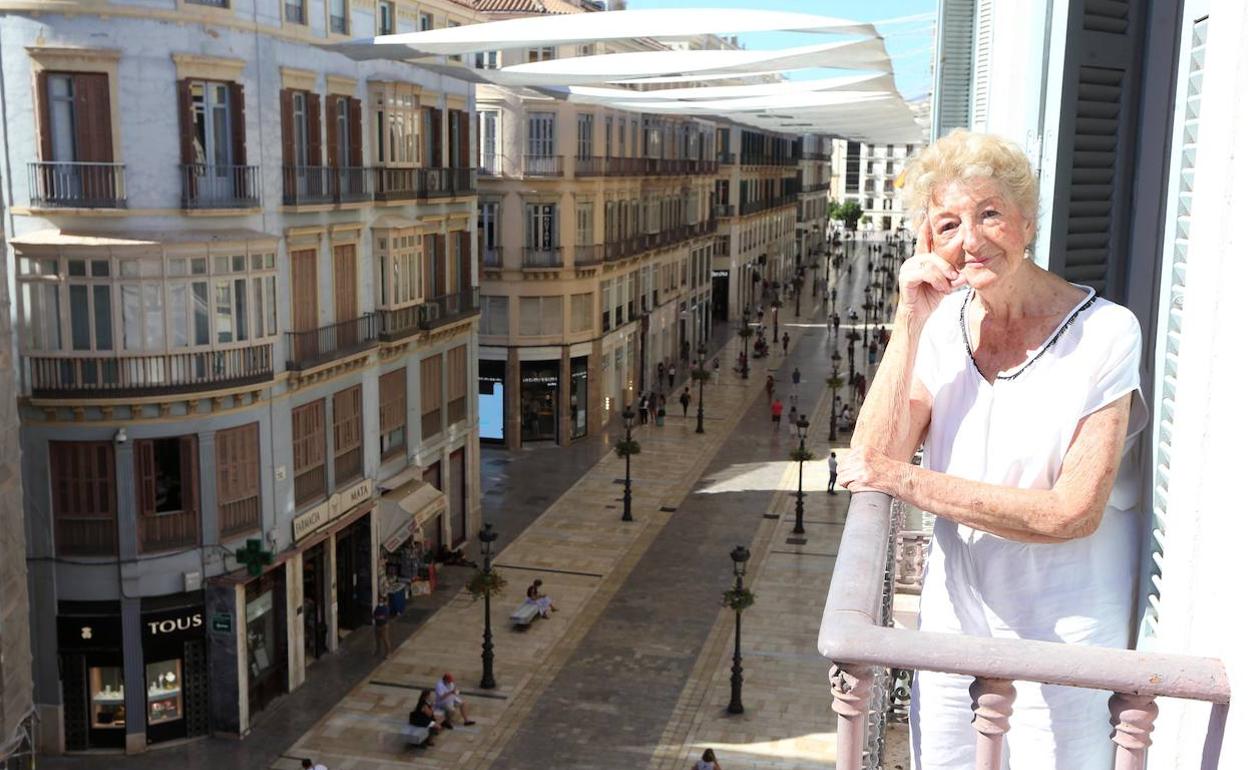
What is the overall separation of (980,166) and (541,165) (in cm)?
3813

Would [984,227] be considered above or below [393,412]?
above

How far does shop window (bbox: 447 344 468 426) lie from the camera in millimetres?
30906

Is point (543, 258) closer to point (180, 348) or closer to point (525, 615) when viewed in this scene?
point (525, 615)

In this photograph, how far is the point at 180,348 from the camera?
65.4 feet

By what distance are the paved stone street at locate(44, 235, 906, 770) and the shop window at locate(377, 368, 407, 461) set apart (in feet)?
10.7

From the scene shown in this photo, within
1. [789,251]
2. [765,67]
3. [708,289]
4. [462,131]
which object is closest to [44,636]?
[765,67]

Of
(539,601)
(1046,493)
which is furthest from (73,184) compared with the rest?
(1046,493)

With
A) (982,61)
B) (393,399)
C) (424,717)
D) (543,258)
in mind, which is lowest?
(424,717)

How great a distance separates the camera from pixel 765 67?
18.1 meters

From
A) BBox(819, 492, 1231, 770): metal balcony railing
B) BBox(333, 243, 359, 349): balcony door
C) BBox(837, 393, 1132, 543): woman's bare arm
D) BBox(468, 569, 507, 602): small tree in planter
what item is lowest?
BBox(468, 569, 507, 602): small tree in planter

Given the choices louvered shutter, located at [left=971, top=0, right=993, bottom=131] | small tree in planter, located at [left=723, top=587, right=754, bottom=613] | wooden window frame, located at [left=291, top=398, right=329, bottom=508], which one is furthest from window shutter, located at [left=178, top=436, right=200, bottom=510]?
louvered shutter, located at [left=971, top=0, right=993, bottom=131]

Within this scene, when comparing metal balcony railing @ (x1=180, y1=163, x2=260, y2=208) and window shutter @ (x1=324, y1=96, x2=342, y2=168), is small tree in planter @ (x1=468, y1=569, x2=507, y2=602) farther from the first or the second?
window shutter @ (x1=324, y1=96, x2=342, y2=168)

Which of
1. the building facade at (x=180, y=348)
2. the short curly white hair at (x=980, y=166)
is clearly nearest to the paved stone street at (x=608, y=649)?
the building facade at (x=180, y=348)

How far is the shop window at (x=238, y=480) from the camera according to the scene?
2089 cm
